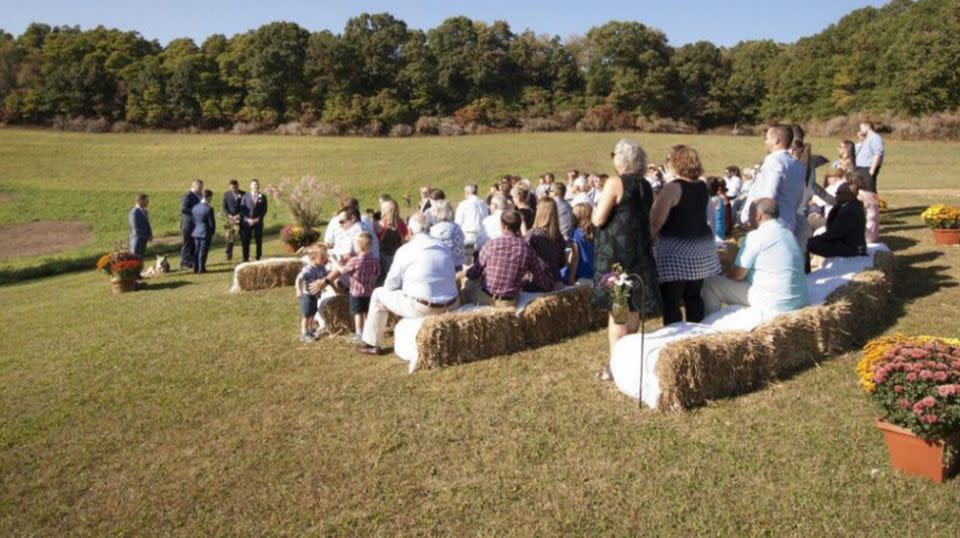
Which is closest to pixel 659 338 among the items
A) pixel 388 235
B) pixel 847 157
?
pixel 388 235

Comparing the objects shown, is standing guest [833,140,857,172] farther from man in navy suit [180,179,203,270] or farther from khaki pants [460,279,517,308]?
man in navy suit [180,179,203,270]

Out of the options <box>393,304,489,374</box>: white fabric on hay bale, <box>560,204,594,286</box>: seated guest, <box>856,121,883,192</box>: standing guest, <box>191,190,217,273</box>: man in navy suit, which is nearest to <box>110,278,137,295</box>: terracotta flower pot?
<box>191,190,217,273</box>: man in navy suit

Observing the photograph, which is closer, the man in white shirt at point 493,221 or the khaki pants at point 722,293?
the khaki pants at point 722,293

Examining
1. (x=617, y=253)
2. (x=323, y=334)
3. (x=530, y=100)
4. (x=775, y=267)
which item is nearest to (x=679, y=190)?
(x=617, y=253)

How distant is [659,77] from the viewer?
73.8m

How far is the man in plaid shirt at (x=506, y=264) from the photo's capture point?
8188 mm

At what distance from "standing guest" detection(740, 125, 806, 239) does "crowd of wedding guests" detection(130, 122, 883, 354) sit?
0.01m

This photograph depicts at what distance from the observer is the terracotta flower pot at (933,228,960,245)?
1170cm

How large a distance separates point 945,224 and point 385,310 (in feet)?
31.7

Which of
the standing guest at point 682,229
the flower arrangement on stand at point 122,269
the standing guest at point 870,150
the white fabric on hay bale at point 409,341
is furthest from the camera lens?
the flower arrangement on stand at point 122,269

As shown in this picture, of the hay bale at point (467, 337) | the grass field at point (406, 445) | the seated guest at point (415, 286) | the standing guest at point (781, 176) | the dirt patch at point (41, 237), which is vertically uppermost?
the standing guest at point (781, 176)

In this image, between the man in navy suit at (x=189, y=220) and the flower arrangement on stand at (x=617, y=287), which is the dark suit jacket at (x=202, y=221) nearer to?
the man in navy suit at (x=189, y=220)

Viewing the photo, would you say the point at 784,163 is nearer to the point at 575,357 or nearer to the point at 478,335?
the point at 575,357

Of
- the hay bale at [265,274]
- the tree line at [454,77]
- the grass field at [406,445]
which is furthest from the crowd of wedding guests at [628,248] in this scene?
the tree line at [454,77]
